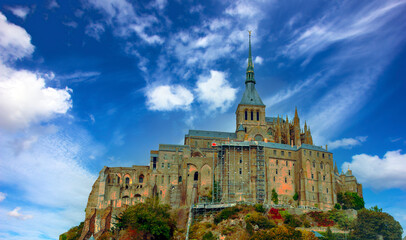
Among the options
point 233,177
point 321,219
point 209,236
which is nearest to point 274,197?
point 233,177

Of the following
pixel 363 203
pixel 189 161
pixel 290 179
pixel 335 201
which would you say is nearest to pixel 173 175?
pixel 189 161

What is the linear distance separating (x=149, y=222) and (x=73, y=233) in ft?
100

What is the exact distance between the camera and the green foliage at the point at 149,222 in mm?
66800

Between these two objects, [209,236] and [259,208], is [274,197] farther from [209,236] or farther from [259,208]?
[209,236]

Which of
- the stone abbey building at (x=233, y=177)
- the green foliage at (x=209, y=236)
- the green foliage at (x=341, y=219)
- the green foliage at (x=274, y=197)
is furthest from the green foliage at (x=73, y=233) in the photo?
the green foliage at (x=341, y=219)

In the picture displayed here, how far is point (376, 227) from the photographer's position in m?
63.2

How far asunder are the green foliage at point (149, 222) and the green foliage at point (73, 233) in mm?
21539

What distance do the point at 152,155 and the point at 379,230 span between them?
4855 centimetres

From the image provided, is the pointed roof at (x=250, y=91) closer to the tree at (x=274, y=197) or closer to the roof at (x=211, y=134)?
the roof at (x=211, y=134)

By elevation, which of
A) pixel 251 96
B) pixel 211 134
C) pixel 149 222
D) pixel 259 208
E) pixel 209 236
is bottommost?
pixel 209 236

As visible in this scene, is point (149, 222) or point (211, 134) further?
point (211, 134)

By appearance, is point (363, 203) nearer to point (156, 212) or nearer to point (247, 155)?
point (247, 155)

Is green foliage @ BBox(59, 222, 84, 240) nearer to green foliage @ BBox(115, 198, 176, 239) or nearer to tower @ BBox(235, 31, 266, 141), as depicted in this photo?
green foliage @ BBox(115, 198, 176, 239)

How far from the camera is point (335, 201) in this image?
81938mm
